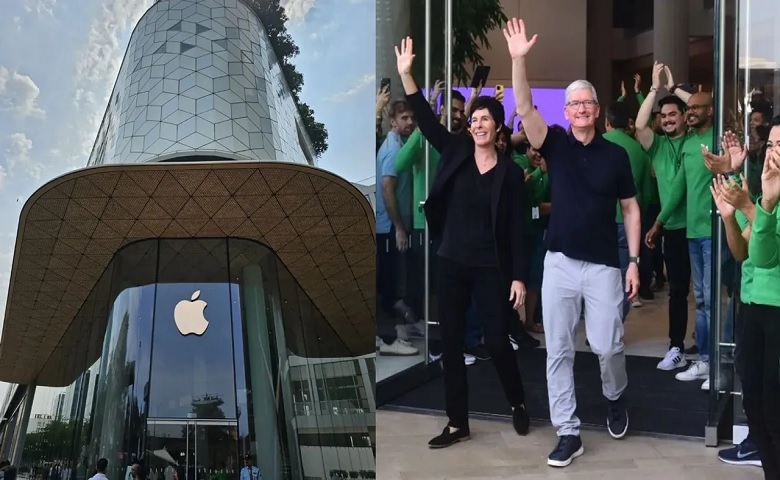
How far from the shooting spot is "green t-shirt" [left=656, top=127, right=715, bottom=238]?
3.49 meters

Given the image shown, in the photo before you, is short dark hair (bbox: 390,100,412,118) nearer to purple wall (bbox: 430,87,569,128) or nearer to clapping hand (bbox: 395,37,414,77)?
clapping hand (bbox: 395,37,414,77)

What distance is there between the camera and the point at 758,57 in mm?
2910

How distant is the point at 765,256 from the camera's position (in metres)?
2.45

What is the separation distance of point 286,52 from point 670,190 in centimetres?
194

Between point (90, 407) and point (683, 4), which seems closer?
point (683, 4)

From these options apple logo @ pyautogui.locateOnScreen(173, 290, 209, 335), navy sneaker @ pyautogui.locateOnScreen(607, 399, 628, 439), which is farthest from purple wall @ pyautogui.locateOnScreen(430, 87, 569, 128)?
apple logo @ pyautogui.locateOnScreen(173, 290, 209, 335)

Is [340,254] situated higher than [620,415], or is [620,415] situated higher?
[340,254]

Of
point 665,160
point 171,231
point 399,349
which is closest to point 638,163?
point 665,160

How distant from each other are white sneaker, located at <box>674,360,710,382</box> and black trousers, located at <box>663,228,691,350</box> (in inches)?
5.5

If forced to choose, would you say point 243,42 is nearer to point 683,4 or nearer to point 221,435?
point 683,4

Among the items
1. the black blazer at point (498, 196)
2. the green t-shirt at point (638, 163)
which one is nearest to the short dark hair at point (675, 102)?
the green t-shirt at point (638, 163)

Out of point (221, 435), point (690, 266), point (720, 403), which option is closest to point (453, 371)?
point (720, 403)

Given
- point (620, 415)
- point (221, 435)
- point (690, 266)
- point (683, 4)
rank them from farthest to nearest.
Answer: point (221, 435), point (690, 266), point (683, 4), point (620, 415)

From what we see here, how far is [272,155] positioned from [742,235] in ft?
5.56
